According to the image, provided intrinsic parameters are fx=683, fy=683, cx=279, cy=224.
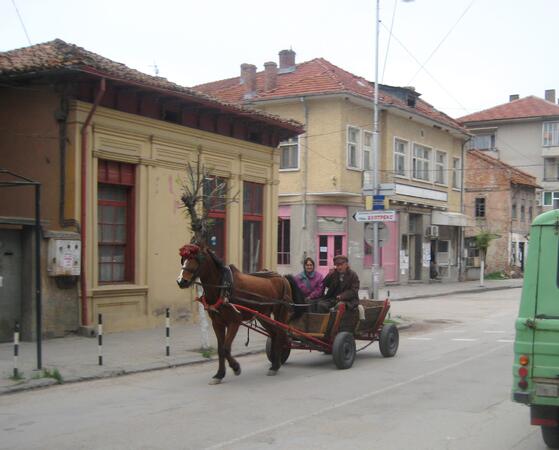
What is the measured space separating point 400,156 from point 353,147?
14.2 feet

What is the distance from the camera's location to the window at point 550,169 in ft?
192

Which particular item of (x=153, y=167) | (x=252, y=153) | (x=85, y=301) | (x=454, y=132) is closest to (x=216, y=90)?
(x=454, y=132)

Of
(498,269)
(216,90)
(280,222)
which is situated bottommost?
(498,269)

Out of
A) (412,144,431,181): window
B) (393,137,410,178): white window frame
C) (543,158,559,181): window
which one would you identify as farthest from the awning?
(543,158,559,181): window

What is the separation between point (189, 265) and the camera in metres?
9.80

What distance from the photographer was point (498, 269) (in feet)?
162

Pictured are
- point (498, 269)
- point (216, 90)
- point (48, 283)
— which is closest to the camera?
point (48, 283)

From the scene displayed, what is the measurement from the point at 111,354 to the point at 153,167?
552cm

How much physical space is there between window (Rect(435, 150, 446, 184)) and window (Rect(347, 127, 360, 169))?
8.66m

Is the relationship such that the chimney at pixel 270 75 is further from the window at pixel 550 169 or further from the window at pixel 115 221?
the window at pixel 550 169

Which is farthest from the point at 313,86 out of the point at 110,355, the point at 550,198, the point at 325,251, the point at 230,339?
the point at 550,198

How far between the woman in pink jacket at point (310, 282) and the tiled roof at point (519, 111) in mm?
50614

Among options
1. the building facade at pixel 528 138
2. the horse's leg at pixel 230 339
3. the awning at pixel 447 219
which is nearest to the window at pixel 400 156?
the awning at pixel 447 219

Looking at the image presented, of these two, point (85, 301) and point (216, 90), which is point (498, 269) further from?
point (85, 301)
